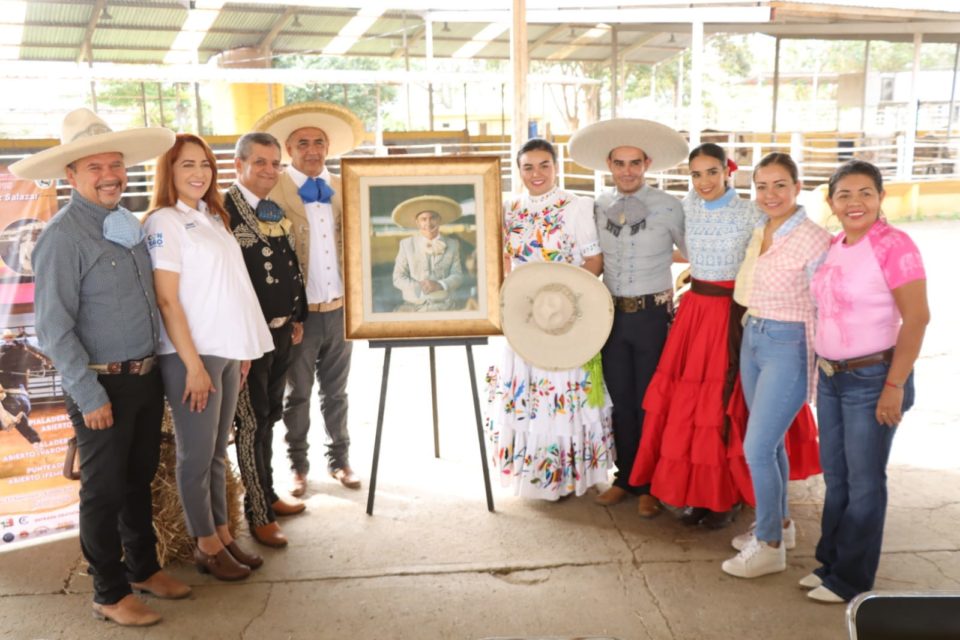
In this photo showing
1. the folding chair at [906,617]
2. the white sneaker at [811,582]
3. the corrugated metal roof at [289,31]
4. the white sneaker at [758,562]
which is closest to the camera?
the folding chair at [906,617]

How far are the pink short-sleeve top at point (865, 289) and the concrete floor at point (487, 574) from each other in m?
0.96

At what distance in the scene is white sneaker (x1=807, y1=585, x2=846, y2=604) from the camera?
9.50ft

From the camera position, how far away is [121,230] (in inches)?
103

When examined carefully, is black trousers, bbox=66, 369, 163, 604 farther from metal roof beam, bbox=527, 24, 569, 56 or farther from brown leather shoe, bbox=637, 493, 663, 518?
metal roof beam, bbox=527, 24, 569, 56

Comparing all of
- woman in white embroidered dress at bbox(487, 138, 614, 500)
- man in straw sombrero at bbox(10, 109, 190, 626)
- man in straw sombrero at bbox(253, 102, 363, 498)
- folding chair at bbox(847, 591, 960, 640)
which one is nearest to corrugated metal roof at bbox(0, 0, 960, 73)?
man in straw sombrero at bbox(253, 102, 363, 498)

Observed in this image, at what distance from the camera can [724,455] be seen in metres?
3.42

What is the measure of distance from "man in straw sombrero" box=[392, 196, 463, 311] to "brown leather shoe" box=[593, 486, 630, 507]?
113 cm

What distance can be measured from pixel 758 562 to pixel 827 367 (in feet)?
2.73

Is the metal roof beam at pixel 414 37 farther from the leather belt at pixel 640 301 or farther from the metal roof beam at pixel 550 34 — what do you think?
the leather belt at pixel 640 301

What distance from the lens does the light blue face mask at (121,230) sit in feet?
8.56

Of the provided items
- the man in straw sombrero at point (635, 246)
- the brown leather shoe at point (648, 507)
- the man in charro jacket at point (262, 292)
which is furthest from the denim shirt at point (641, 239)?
the man in charro jacket at point (262, 292)

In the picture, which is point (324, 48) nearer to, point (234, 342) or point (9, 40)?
point (9, 40)

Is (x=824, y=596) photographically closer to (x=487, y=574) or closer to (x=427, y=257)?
(x=487, y=574)

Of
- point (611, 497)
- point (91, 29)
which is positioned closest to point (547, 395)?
point (611, 497)
